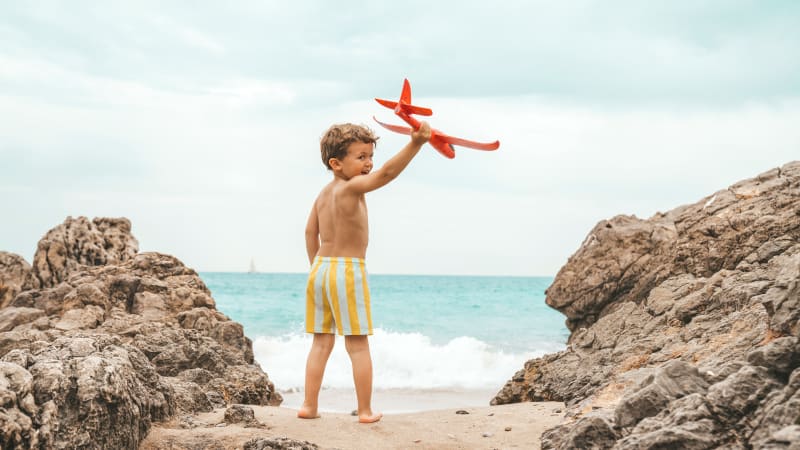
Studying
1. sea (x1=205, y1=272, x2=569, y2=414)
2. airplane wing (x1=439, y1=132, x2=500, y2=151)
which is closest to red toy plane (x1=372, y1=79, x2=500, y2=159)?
airplane wing (x1=439, y1=132, x2=500, y2=151)

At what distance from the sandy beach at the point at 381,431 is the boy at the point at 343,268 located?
20 cm

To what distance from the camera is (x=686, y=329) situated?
4891mm

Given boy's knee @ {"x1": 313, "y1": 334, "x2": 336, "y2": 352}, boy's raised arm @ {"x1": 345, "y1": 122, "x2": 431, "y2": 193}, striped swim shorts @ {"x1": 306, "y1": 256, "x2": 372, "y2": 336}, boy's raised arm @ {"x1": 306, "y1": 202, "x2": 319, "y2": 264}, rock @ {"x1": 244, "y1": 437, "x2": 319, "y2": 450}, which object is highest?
boy's raised arm @ {"x1": 345, "y1": 122, "x2": 431, "y2": 193}

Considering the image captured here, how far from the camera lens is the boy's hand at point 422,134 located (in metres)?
4.34

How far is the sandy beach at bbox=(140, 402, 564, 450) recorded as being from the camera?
386cm

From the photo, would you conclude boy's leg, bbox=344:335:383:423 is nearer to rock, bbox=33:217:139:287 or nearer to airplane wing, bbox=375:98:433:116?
airplane wing, bbox=375:98:433:116

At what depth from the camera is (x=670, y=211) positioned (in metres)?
7.01

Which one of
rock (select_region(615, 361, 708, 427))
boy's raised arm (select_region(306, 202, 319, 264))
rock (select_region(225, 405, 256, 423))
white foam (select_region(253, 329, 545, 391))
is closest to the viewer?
rock (select_region(615, 361, 708, 427))

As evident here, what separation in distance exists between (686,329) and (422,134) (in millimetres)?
2213

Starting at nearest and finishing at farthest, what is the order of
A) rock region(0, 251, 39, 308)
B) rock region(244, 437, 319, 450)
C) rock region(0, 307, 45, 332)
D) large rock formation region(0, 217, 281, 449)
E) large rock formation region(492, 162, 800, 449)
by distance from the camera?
large rock formation region(492, 162, 800, 449), large rock formation region(0, 217, 281, 449), rock region(244, 437, 319, 450), rock region(0, 307, 45, 332), rock region(0, 251, 39, 308)

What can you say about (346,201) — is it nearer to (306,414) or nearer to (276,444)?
(306,414)

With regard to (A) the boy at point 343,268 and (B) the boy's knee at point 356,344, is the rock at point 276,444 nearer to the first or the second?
(A) the boy at point 343,268

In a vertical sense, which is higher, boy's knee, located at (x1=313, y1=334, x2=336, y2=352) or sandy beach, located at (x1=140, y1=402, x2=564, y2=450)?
boy's knee, located at (x1=313, y1=334, x2=336, y2=352)

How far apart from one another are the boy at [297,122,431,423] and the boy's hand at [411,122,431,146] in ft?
1.25
